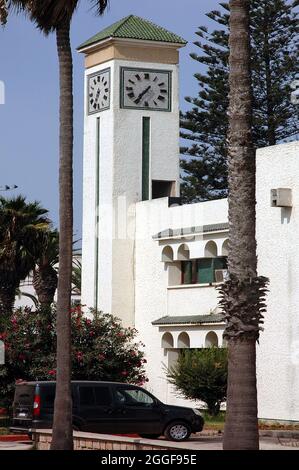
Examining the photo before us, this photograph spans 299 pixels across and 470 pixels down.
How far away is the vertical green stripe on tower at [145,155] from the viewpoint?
46.0 m

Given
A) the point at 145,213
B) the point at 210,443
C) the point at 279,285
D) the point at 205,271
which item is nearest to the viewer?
the point at 210,443

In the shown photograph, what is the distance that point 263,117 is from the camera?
2491 inches

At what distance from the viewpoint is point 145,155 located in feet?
152

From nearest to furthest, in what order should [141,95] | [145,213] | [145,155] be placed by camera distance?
[145,213]
[145,155]
[141,95]

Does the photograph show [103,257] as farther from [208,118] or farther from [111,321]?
[208,118]

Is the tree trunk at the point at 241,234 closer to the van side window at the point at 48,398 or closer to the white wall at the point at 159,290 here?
the van side window at the point at 48,398

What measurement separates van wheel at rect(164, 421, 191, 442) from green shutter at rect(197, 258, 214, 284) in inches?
434

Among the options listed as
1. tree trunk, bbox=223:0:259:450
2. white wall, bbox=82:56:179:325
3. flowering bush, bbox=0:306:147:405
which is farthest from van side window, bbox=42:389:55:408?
white wall, bbox=82:56:179:325

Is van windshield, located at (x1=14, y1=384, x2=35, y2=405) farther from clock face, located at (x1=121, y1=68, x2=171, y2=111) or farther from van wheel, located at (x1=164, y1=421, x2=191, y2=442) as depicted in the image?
clock face, located at (x1=121, y1=68, x2=171, y2=111)

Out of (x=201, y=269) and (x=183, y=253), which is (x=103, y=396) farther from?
(x=183, y=253)

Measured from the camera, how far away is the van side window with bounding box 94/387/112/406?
30.2 m

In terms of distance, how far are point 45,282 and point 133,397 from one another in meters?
21.8

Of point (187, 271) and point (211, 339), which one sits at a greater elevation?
point (187, 271)

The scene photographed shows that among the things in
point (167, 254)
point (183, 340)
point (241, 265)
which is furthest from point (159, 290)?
point (241, 265)
